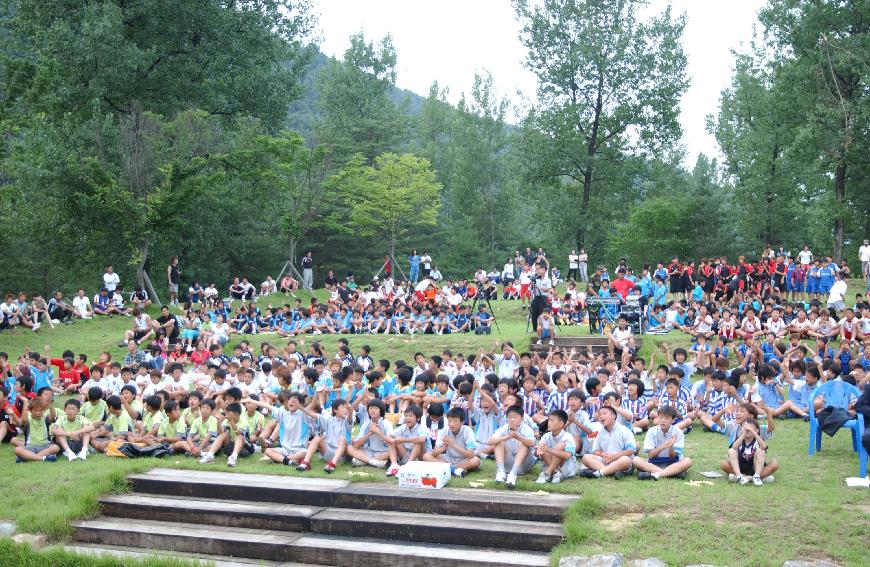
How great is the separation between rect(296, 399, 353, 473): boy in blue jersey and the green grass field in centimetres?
37

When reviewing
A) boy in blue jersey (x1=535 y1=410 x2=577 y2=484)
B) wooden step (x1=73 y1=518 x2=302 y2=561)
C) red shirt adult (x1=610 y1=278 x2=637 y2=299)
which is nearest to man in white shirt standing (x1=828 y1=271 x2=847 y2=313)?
red shirt adult (x1=610 y1=278 x2=637 y2=299)

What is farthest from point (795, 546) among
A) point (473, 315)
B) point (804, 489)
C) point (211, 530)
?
Result: point (473, 315)

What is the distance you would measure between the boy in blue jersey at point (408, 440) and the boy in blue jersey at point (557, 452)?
169 cm

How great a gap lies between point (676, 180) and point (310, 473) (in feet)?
148

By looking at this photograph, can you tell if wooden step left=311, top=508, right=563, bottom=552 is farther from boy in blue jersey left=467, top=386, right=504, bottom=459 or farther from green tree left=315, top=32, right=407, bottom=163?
green tree left=315, top=32, right=407, bottom=163

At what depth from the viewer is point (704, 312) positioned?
800 inches

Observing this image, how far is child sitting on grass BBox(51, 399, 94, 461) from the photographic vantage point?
40.4 ft

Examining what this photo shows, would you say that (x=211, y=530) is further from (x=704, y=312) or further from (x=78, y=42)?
(x=78, y=42)

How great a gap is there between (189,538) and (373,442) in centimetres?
293

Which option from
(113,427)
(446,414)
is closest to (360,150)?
(113,427)

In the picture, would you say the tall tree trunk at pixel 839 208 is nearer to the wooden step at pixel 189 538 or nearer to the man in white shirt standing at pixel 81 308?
the man in white shirt standing at pixel 81 308

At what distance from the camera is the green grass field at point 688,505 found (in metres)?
8.11

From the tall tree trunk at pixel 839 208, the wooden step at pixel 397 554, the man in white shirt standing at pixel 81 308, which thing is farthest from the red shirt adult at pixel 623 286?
the man in white shirt standing at pixel 81 308

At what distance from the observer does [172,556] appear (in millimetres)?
9398
